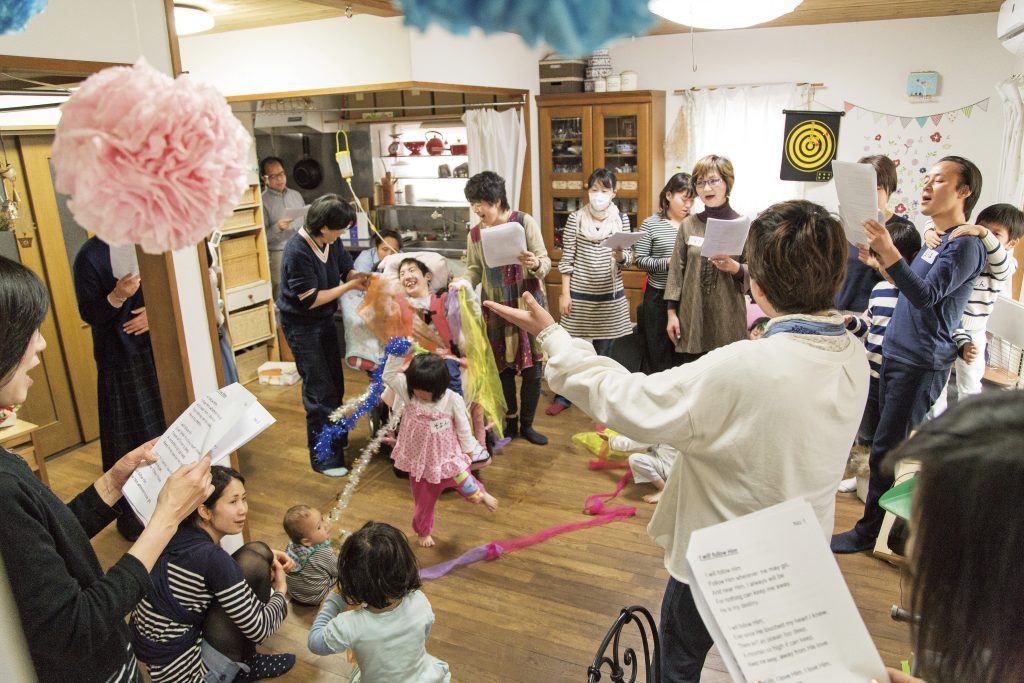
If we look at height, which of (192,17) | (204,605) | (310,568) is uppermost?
(192,17)

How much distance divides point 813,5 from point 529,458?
308 cm

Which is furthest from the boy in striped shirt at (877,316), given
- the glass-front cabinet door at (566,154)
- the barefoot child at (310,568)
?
the glass-front cabinet door at (566,154)

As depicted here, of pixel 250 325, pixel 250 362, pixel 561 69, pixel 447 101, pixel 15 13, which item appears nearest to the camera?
pixel 15 13

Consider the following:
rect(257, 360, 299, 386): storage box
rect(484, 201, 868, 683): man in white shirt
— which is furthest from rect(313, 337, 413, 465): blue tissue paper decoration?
rect(484, 201, 868, 683): man in white shirt

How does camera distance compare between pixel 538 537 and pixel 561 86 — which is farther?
pixel 561 86

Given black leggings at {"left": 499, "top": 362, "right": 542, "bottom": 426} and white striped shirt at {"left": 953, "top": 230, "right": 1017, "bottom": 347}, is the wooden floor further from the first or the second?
white striped shirt at {"left": 953, "top": 230, "right": 1017, "bottom": 347}

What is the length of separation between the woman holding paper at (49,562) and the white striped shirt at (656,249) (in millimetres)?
3149

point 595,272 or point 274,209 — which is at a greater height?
point 274,209

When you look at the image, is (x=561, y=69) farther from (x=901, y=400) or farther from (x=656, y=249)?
(x=901, y=400)

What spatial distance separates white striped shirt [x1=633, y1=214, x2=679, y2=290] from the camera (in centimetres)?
395

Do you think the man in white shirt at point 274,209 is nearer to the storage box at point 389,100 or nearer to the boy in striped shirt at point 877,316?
the storage box at point 389,100

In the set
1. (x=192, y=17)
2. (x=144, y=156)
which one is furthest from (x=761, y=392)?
(x=192, y=17)

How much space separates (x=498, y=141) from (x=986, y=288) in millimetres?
3707

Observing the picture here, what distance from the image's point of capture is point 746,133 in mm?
5395
